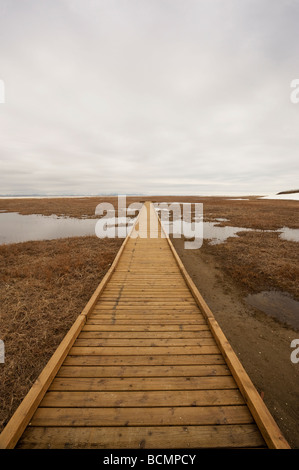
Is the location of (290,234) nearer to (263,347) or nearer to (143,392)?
(263,347)

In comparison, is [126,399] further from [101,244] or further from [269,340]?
[101,244]

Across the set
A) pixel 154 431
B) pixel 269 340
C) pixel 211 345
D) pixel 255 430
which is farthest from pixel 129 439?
pixel 269 340

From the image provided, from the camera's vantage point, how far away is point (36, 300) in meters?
6.43

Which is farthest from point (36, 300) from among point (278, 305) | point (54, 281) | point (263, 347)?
point (278, 305)

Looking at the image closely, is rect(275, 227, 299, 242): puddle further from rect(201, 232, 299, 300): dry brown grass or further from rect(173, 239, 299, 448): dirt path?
rect(173, 239, 299, 448): dirt path

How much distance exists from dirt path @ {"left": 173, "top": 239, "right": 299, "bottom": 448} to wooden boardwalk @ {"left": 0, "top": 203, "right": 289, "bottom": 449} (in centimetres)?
127

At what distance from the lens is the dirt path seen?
3391 millimetres

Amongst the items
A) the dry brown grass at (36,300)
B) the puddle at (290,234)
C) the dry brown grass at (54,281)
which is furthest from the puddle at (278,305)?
the puddle at (290,234)

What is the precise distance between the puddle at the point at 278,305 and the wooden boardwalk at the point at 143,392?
3.06m

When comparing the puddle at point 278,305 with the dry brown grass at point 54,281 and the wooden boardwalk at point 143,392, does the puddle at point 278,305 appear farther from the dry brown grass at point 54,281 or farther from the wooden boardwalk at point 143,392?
the wooden boardwalk at point 143,392

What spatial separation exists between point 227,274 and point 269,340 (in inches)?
162

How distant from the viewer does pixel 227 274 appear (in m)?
8.98

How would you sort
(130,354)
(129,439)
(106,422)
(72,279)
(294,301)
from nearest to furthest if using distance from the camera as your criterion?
(129,439) → (106,422) → (130,354) → (294,301) → (72,279)

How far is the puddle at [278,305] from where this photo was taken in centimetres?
582
